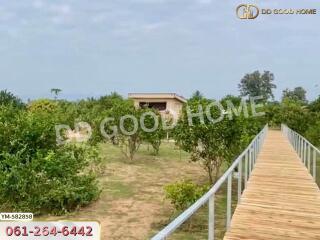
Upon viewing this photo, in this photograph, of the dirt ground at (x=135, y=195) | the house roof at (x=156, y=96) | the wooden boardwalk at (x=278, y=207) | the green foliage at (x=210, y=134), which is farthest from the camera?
the house roof at (x=156, y=96)

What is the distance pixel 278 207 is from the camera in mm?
7426

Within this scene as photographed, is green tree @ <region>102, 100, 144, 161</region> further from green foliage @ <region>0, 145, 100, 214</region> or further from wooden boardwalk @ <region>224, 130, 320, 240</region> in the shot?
wooden boardwalk @ <region>224, 130, 320, 240</region>

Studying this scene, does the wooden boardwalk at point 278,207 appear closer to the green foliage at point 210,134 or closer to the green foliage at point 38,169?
the green foliage at point 210,134

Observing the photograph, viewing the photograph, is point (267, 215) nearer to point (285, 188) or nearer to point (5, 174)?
point (285, 188)

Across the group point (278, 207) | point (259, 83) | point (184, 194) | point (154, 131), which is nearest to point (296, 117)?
point (154, 131)

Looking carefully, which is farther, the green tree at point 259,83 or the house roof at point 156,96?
the green tree at point 259,83

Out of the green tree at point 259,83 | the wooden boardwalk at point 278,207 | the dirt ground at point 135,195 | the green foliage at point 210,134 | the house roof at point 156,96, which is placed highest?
the green tree at point 259,83

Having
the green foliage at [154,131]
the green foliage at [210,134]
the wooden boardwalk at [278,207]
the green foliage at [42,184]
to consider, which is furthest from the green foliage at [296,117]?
the green foliage at [42,184]

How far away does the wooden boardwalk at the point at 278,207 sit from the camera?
19.7 feet

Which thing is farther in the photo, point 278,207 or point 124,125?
point 124,125

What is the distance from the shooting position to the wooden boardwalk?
602 centimetres

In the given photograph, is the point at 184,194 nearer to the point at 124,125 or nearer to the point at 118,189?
the point at 118,189

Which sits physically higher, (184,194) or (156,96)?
(156,96)

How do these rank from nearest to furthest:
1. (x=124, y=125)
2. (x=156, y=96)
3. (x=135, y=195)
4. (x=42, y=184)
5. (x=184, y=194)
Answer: (x=184, y=194)
(x=42, y=184)
(x=135, y=195)
(x=124, y=125)
(x=156, y=96)
